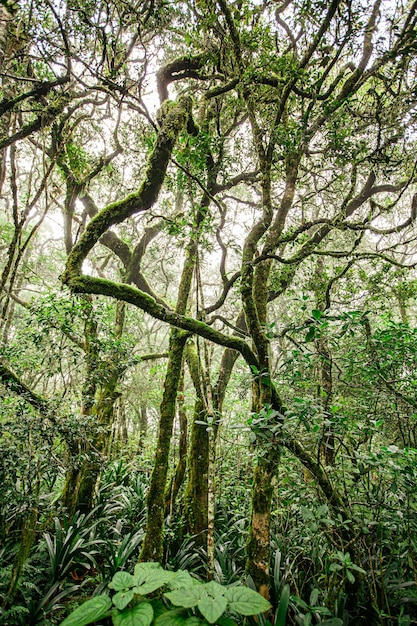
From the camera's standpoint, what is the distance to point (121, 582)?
70.6 inches

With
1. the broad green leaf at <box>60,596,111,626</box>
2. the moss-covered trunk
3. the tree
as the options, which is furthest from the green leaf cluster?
the moss-covered trunk

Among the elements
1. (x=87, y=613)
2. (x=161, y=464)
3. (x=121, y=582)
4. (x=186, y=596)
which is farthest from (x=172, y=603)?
(x=161, y=464)

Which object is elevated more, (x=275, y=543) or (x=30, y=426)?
(x=30, y=426)

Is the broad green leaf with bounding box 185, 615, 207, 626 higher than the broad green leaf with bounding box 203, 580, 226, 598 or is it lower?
lower

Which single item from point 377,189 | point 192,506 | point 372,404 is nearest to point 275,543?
point 192,506

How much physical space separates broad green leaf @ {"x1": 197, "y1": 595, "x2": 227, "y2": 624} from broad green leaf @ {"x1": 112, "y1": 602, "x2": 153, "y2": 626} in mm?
273

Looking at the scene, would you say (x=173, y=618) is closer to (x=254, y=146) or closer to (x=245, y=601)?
(x=245, y=601)

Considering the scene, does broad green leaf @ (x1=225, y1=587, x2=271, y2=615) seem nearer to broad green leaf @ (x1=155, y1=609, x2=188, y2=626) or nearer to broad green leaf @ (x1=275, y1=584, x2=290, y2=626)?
broad green leaf @ (x1=155, y1=609, x2=188, y2=626)

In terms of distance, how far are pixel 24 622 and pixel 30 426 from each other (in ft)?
5.91

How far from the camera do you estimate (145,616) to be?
5.40 feet

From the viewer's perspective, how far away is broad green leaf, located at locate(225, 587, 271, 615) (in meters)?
1.67

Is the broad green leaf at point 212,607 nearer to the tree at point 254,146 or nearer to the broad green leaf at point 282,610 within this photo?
the tree at point 254,146

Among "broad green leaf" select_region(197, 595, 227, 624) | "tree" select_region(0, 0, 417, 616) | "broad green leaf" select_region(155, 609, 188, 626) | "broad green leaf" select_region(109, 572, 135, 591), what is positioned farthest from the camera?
"tree" select_region(0, 0, 417, 616)

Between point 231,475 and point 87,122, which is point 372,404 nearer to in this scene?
point 231,475
